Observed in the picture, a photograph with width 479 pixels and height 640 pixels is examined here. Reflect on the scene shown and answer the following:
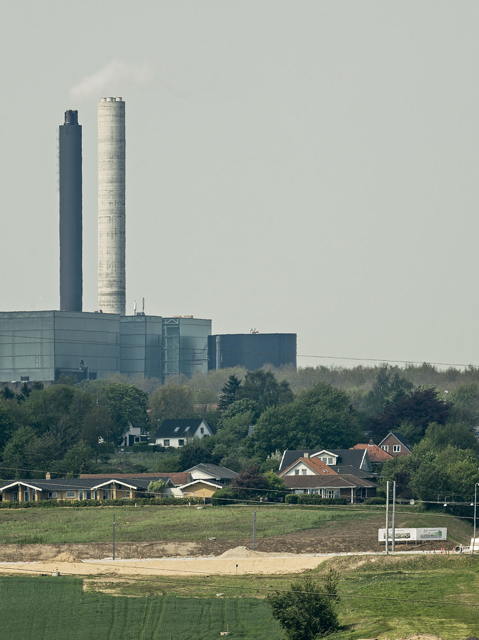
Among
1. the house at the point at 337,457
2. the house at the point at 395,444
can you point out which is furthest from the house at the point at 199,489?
the house at the point at 395,444

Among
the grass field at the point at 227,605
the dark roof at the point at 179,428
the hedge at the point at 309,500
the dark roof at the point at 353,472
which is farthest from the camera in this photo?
the dark roof at the point at 179,428

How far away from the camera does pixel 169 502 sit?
101 m

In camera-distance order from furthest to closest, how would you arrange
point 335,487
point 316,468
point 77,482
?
1. point 316,468
2. point 335,487
3. point 77,482

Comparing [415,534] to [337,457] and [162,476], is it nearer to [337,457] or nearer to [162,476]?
[162,476]

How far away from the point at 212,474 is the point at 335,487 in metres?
11.5

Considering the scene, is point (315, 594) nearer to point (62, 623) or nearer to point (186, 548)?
point (62, 623)

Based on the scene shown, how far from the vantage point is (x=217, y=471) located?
111m

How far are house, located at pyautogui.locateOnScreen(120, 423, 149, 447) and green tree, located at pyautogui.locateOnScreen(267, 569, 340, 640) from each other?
3641 inches

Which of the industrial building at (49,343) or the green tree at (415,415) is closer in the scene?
the green tree at (415,415)

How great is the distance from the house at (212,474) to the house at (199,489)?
3021 mm

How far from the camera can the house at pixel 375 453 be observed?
122 meters

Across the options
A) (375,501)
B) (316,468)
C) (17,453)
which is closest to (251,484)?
(316,468)

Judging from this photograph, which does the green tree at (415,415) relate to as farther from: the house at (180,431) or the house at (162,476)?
the house at (162,476)

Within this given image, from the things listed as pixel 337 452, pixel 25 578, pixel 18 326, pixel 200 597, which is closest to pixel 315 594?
pixel 200 597
